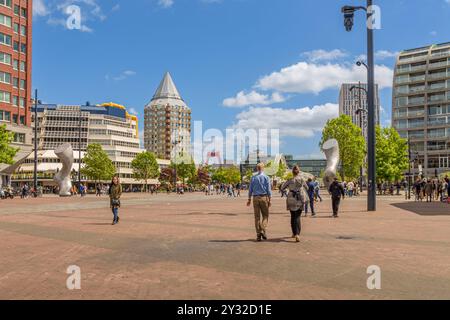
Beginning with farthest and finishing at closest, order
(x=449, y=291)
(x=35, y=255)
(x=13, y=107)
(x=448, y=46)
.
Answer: (x=448, y=46), (x=13, y=107), (x=35, y=255), (x=449, y=291)

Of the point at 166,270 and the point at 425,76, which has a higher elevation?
the point at 425,76

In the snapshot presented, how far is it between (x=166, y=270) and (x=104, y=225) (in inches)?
315

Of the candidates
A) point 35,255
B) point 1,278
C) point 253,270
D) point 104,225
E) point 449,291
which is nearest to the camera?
point 449,291

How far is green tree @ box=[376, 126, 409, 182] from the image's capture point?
50125 millimetres

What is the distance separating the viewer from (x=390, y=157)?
50.3 meters

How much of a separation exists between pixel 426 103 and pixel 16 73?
83209mm

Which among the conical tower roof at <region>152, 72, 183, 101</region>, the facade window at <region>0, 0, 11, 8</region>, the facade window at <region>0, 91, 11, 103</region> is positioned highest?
the conical tower roof at <region>152, 72, 183, 101</region>

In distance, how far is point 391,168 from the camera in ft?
164

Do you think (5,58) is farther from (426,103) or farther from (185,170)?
(426,103)

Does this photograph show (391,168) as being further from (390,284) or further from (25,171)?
(25,171)

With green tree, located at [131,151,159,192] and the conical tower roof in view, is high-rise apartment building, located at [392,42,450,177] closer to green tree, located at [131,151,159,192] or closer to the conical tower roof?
green tree, located at [131,151,159,192]

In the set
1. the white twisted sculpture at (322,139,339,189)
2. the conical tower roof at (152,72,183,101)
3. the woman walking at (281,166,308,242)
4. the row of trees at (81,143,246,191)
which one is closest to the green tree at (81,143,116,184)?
the row of trees at (81,143,246,191)

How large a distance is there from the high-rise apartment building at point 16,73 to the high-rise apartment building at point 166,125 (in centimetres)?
10380
